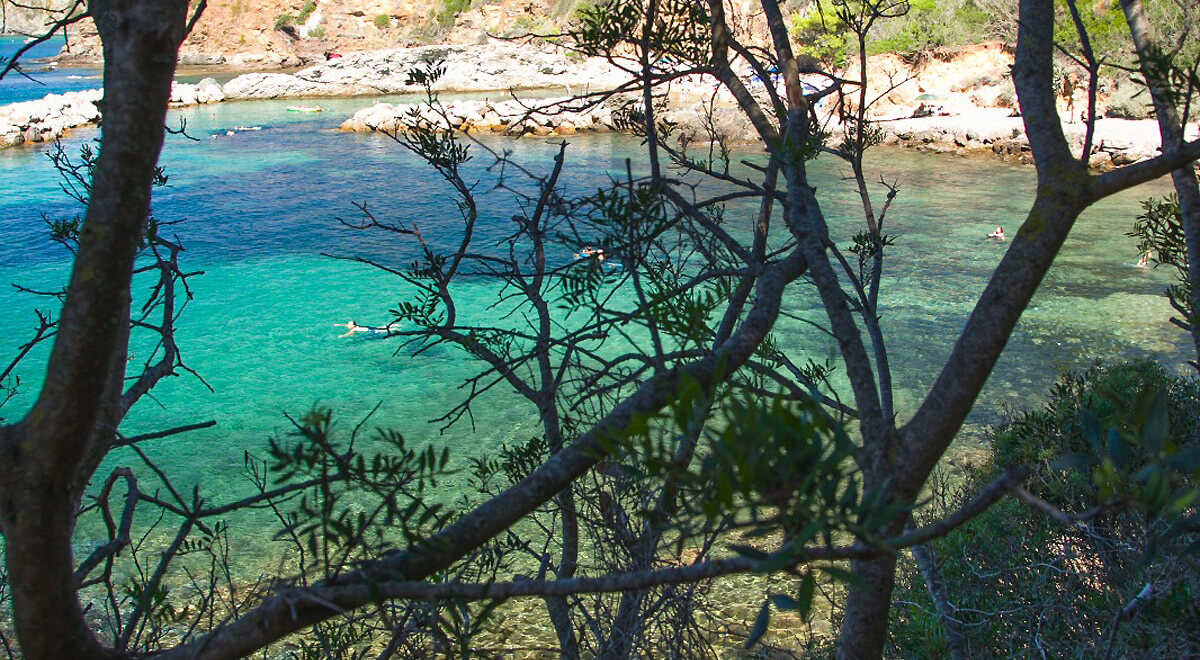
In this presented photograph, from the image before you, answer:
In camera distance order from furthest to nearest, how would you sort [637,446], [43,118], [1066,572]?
1. [43,118]
2. [1066,572]
3. [637,446]

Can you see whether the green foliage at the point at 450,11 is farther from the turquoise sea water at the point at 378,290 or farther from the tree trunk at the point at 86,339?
the tree trunk at the point at 86,339

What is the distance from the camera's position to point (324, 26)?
50.2 m

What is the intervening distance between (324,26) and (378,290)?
41257 millimetres

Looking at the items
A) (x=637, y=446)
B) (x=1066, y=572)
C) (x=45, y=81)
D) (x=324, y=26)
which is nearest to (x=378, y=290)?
(x=1066, y=572)

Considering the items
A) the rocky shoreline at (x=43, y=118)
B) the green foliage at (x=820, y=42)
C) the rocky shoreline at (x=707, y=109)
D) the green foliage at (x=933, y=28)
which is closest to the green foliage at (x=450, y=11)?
the rocky shoreline at (x=707, y=109)

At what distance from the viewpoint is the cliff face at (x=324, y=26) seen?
4809 centimetres

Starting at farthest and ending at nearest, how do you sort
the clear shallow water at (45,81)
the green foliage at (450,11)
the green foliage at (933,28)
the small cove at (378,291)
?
the green foliage at (450,11) → the clear shallow water at (45,81) → the green foliage at (933,28) → the small cove at (378,291)

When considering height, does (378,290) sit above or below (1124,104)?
below

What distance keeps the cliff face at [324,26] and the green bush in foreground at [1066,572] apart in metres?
45.6

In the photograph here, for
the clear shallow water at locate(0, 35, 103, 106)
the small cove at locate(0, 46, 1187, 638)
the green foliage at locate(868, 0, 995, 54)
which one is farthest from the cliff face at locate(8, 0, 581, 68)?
the small cove at locate(0, 46, 1187, 638)

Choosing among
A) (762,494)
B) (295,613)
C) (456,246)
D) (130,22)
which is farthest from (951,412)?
(456,246)

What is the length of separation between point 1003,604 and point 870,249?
2.23 metres

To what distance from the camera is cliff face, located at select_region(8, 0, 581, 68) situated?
48.1m

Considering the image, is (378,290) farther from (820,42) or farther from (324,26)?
(324,26)
